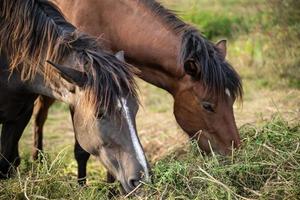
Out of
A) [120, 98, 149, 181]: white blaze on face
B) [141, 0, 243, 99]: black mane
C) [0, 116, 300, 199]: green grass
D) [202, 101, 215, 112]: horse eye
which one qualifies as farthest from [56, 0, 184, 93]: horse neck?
[120, 98, 149, 181]: white blaze on face

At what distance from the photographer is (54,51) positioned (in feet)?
12.6

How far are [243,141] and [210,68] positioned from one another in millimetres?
607

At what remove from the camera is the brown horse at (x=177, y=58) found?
460 cm

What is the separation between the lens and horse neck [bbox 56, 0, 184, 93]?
4867mm

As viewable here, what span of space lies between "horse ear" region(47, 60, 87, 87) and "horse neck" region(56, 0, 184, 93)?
128 cm

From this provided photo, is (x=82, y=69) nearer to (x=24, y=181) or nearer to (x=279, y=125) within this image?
(x=24, y=181)

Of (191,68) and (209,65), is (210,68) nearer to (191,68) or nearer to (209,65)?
(209,65)

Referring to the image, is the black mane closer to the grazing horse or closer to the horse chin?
the horse chin

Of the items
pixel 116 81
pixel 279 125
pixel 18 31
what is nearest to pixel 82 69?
pixel 116 81

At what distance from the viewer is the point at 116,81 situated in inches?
143

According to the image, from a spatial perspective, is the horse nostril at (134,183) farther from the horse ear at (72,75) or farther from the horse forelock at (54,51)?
the horse ear at (72,75)

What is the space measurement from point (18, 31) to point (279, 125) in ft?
6.52

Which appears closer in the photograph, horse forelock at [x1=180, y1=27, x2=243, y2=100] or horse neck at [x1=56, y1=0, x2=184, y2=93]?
horse forelock at [x1=180, y1=27, x2=243, y2=100]

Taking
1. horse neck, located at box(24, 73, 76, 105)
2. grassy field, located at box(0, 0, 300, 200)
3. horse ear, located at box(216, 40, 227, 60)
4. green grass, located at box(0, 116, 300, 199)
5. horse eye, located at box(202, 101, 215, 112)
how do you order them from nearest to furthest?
green grass, located at box(0, 116, 300, 199) → grassy field, located at box(0, 0, 300, 200) → horse neck, located at box(24, 73, 76, 105) → horse eye, located at box(202, 101, 215, 112) → horse ear, located at box(216, 40, 227, 60)
